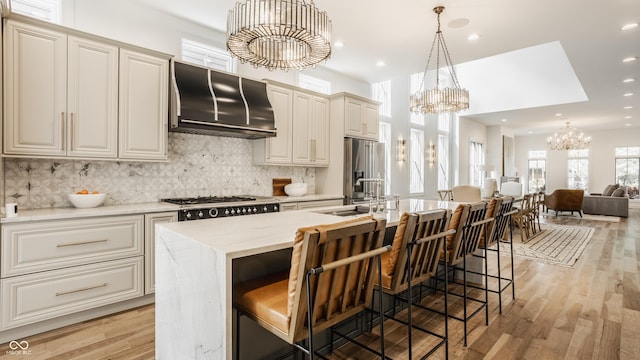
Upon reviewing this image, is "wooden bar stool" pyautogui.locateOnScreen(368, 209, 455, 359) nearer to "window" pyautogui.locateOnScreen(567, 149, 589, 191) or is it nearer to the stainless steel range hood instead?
the stainless steel range hood

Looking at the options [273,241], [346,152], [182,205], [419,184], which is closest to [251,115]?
[182,205]

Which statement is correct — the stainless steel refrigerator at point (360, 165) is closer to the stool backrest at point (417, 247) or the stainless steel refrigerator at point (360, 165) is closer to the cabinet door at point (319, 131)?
the cabinet door at point (319, 131)

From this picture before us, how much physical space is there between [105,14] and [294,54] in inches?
88.4

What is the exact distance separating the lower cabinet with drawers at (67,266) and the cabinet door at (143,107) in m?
0.71

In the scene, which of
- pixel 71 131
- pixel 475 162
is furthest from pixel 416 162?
pixel 71 131

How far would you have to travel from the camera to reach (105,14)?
3.30m

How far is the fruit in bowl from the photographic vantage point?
291 cm

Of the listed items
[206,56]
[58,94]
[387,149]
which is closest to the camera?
[58,94]

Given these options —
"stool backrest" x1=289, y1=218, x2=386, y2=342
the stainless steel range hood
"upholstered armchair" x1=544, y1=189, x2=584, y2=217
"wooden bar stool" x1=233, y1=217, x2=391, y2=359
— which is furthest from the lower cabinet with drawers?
"upholstered armchair" x1=544, y1=189, x2=584, y2=217

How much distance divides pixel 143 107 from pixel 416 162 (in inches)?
259

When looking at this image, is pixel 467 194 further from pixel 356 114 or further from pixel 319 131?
pixel 319 131

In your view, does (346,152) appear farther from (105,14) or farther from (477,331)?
(105,14)

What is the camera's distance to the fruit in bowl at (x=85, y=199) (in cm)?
291

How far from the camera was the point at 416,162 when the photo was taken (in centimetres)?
824
